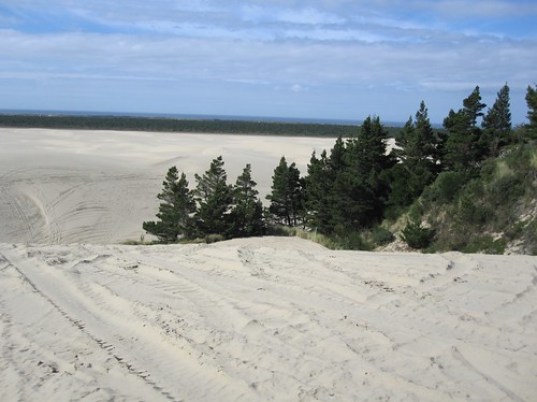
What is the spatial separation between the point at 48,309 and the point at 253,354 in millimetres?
3300

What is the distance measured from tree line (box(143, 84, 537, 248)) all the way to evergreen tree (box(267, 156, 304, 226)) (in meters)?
0.10

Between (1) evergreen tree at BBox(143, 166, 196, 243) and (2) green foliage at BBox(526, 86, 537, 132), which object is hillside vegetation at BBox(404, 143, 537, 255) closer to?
(2) green foliage at BBox(526, 86, 537, 132)

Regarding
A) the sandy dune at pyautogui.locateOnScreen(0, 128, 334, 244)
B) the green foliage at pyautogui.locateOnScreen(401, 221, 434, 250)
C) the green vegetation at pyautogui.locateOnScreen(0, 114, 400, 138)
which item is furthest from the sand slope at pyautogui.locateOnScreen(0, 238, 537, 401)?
the green vegetation at pyautogui.locateOnScreen(0, 114, 400, 138)

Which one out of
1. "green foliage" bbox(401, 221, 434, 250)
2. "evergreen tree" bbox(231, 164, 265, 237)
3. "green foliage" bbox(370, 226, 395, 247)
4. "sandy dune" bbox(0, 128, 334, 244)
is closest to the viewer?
"green foliage" bbox(401, 221, 434, 250)

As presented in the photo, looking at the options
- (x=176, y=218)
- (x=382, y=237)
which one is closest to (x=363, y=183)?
(x=382, y=237)

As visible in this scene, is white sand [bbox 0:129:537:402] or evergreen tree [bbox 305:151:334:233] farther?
evergreen tree [bbox 305:151:334:233]

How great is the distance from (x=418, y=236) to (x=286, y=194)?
916 centimetres

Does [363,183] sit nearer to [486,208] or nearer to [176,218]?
[486,208]

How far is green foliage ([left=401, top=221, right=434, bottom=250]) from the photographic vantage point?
53.0 feet

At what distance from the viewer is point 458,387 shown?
5.00 meters

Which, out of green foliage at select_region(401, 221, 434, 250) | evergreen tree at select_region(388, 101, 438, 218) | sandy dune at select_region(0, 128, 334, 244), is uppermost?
evergreen tree at select_region(388, 101, 438, 218)

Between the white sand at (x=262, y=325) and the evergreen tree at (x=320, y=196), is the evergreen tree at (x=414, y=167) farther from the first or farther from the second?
the white sand at (x=262, y=325)

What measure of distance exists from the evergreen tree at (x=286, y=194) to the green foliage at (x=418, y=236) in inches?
317

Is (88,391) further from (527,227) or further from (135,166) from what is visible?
(135,166)
